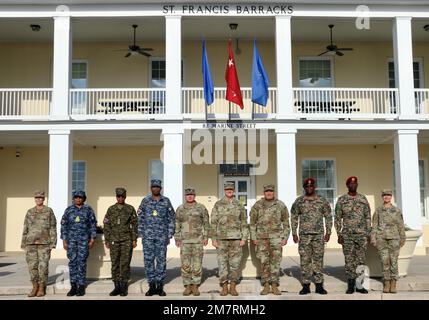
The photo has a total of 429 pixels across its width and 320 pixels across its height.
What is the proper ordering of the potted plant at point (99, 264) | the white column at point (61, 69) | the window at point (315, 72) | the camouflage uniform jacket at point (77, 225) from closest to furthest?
the camouflage uniform jacket at point (77, 225), the potted plant at point (99, 264), the white column at point (61, 69), the window at point (315, 72)

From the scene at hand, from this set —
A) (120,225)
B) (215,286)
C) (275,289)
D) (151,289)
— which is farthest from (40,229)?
(275,289)

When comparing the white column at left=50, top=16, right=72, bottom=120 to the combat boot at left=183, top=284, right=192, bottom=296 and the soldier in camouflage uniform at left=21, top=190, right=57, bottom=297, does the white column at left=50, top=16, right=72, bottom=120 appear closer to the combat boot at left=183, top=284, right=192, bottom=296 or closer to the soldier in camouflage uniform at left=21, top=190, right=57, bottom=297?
the soldier in camouflage uniform at left=21, top=190, right=57, bottom=297

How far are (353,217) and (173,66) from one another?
8503 millimetres

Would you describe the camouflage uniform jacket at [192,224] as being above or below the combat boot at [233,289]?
above

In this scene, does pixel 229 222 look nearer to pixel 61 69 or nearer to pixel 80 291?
pixel 80 291

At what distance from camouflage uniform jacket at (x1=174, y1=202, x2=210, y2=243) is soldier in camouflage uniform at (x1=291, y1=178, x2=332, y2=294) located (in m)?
1.52

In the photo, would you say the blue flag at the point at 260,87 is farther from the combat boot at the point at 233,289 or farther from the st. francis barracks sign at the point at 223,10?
the combat boot at the point at 233,289

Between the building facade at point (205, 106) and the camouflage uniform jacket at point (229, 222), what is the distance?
611 cm

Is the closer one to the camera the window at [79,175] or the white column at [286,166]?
the white column at [286,166]

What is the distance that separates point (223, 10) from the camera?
47.5 feet

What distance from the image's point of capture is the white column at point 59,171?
1378 centimetres

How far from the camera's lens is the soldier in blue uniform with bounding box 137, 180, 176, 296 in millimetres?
7898

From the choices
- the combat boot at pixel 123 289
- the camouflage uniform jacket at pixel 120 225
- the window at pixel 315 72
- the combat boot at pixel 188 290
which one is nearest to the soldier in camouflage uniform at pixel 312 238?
the combat boot at pixel 188 290
